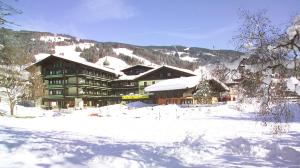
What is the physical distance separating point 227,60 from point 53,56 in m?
72.2

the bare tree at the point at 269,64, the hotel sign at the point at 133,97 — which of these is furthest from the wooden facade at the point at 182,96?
the bare tree at the point at 269,64

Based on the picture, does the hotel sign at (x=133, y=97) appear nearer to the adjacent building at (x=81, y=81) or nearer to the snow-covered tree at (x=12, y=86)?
the adjacent building at (x=81, y=81)

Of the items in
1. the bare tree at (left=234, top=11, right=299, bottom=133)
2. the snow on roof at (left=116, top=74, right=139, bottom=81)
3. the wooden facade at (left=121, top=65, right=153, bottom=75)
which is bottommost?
the bare tree at (left=234, top=11, right=299, bottom=133)

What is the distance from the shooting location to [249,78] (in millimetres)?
13969

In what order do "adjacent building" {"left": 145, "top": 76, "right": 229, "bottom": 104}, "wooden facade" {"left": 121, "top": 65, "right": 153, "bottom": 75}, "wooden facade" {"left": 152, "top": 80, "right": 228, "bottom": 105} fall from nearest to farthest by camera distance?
"wooden facade" {"left": 152, "top": 80, "right": 228, "bottom": 105}, "adjacent building" {"left": 145, "top": 76, "right": 229, "bottom": 104}, "wooden facade" {"left": 121, "top": 65, "right": 153, "bottom": 75}

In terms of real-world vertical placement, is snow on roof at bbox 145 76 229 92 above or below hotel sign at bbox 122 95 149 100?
above

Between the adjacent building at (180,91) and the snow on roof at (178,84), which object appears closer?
the adjacent building at (180,91)

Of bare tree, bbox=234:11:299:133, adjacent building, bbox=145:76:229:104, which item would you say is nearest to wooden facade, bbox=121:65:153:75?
adjacent building, bbox=145:76:229:104

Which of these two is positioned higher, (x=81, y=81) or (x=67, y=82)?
(x=81, y=81)

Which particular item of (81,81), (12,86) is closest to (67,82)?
(81,81)

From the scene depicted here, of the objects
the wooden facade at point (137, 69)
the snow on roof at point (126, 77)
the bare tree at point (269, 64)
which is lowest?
the bare tree at point (269, 64)

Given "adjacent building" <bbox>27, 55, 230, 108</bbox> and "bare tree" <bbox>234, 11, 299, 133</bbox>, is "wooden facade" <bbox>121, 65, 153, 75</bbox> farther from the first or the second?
"bare tree" <bbox>234, 11, 299, 133</bbox>

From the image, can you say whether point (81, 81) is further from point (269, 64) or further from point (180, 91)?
point (269, 64)

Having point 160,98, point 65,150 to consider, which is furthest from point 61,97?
point 65,150
